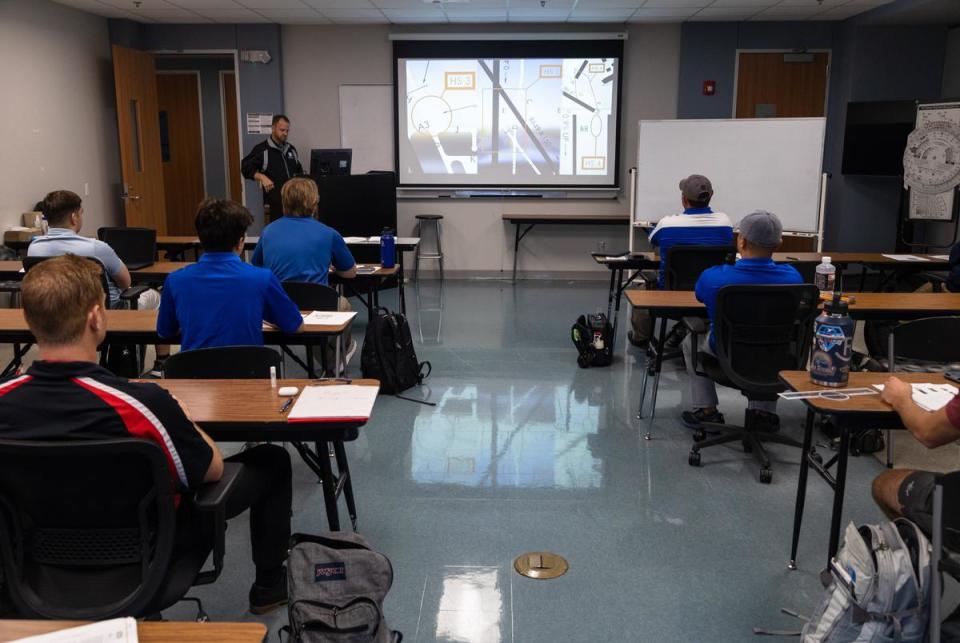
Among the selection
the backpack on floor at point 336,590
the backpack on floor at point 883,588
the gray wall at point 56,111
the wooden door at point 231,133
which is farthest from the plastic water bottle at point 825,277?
the wooden door at point 231,133

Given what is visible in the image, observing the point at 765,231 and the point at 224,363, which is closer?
the point at 224,363

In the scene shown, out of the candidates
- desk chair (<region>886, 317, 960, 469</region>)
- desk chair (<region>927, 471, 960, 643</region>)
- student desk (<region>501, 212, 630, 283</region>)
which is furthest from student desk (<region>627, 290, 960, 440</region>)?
student desk (<region>501, 212, 630, 283</region>)

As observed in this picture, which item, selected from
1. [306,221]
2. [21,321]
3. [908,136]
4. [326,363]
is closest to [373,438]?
[326,363]

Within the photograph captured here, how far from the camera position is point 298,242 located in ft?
14.0

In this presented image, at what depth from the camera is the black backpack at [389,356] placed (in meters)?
4.54

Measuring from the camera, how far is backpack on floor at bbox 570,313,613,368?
513 cm

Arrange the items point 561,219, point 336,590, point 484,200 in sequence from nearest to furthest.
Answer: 1. point 336,590
2. point 561,219
3. point 484,200

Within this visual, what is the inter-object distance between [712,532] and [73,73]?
7439mm

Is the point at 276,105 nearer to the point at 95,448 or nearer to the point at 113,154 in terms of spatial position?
the point at 113,154

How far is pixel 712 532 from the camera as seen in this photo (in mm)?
2916

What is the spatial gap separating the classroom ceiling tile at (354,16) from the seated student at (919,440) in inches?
268

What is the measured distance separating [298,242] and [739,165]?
482 cm

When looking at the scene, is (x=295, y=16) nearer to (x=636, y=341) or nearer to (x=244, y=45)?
(x=244, y=45)

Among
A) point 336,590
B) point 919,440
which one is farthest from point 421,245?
point 919,440
